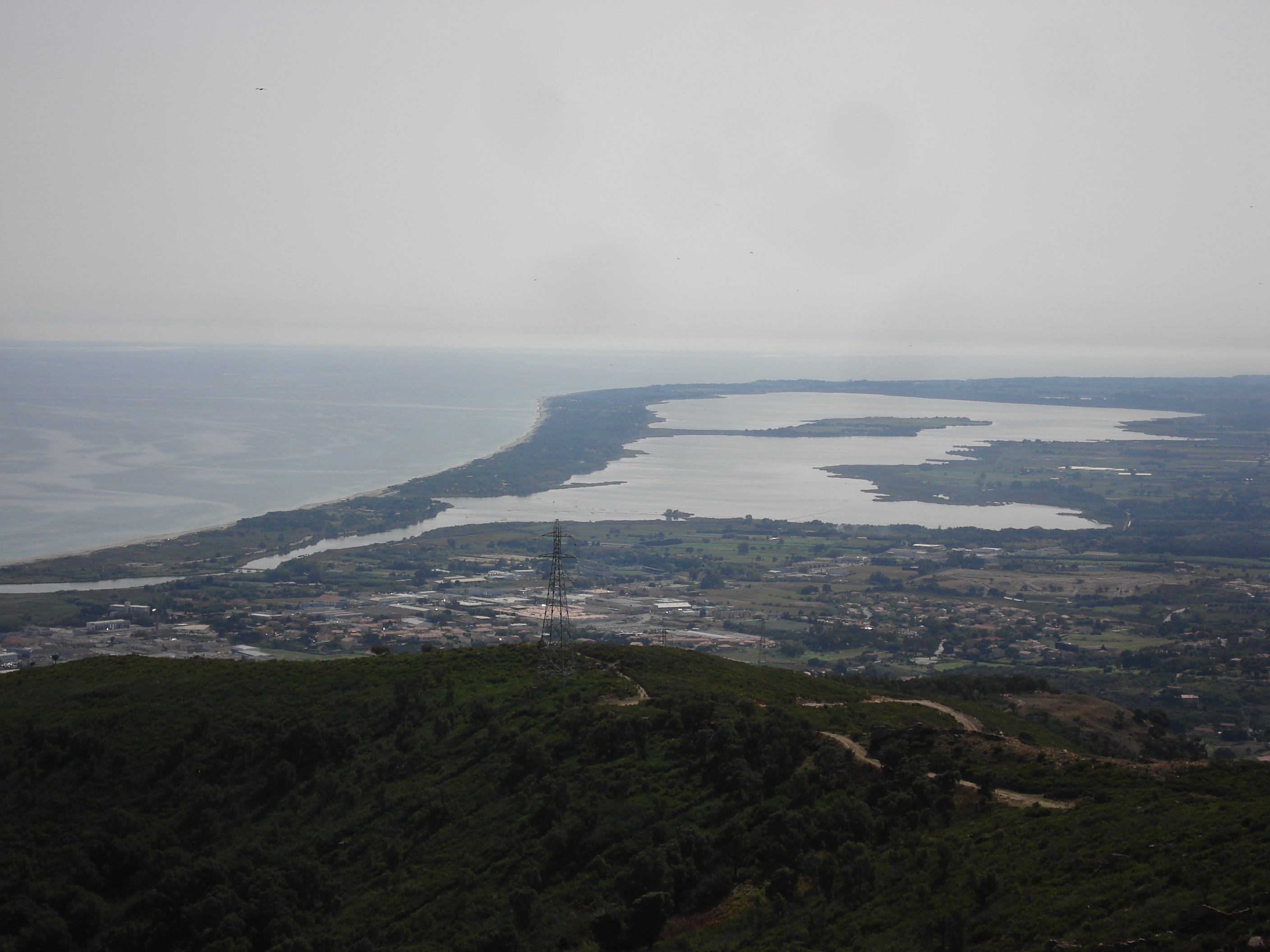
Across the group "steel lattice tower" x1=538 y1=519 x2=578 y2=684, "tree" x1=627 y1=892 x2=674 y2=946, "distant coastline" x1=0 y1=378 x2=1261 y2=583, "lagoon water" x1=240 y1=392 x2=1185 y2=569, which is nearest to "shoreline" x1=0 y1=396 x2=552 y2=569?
"distant coastline" x1=0 y1=378 x2=1261 y2=583

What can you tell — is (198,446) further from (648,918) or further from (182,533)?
(648,918)

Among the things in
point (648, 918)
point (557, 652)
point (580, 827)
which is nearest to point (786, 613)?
point (557, 652)

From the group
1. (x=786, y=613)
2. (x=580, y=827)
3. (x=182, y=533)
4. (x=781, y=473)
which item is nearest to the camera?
(x=580, y=827)

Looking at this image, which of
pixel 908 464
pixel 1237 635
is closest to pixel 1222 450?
pixel 908 464

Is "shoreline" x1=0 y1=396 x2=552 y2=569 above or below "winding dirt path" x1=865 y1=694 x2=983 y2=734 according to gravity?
below

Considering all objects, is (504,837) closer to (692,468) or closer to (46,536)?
(46,536)

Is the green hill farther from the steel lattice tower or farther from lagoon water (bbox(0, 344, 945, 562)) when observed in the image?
lagoon water (bbox(0, 344, 945, 562))
